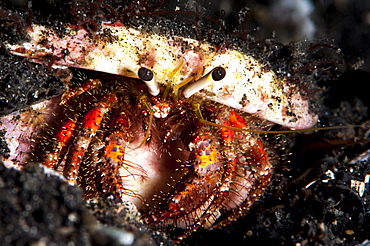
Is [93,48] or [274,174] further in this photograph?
[274,174]

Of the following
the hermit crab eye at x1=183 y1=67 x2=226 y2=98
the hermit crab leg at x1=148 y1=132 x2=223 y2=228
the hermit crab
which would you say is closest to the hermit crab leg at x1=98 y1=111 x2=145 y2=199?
the hermit crab

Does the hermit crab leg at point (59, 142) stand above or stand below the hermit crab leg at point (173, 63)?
below

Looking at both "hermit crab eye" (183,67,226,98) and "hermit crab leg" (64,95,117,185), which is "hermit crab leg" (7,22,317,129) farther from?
"hermit crab leg" (64,95,117,185)

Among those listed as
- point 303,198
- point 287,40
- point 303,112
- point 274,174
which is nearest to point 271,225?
point 303,198

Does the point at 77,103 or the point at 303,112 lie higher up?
the point at 303,112

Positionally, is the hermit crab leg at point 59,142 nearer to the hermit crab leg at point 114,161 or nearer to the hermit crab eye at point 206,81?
the hermit crab leg at point 114,161

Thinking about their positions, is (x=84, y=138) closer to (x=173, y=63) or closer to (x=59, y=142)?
(x=59, y=142)

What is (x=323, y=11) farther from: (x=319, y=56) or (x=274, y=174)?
(x=274, y=174)

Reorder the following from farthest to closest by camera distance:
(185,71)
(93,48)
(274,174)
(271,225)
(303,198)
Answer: (274,174)
(303,198)
(271,225)
(185,71)
(93,48)

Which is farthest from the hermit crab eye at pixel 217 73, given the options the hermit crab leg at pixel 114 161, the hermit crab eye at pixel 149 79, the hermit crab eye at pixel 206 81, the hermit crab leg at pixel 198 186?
the hermit crab leg at pixel 114 161
